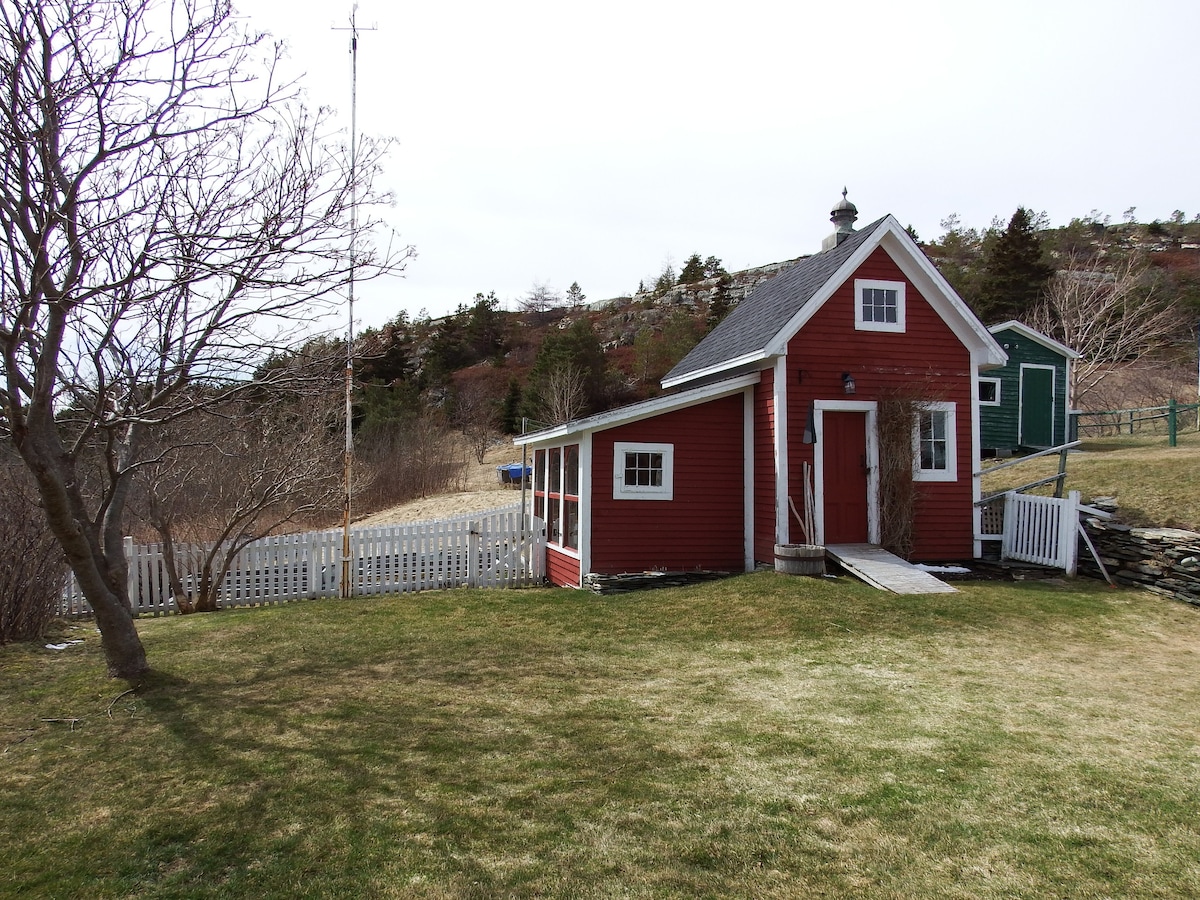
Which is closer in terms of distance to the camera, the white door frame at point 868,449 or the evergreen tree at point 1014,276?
the white door frame at point 868,449

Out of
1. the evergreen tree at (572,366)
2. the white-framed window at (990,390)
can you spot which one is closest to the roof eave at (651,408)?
the white-framed window at (990,390)

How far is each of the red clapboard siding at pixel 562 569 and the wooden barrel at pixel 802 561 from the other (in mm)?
3233

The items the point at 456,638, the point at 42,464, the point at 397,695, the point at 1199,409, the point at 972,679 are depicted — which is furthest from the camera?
the point at 1199,409

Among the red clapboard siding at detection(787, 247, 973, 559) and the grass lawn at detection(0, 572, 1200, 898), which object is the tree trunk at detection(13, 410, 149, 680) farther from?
the red clapboard siding at detection(787, 247, 973, 559)

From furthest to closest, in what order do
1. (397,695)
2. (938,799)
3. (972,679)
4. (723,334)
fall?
(723,334)
(972,679)
(397,695)
(938,799)

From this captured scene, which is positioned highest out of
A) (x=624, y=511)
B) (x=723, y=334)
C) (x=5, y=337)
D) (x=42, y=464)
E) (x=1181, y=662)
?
(x=723, y=334)

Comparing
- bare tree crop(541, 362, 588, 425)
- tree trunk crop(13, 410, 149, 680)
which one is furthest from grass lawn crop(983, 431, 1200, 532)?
bare tree crop(541, 362, 588, 425)

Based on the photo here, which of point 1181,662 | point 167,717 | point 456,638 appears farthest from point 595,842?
point 1181,662

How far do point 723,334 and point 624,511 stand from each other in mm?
5677

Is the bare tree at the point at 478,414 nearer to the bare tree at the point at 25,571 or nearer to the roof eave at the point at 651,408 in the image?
the roof eave at the point at 651,408

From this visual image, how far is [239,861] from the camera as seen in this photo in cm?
364

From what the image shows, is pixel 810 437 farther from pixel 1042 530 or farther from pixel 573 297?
pixel 573 297

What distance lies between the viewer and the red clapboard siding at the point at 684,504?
1257 cm

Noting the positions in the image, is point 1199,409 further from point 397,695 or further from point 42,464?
point 42,464
